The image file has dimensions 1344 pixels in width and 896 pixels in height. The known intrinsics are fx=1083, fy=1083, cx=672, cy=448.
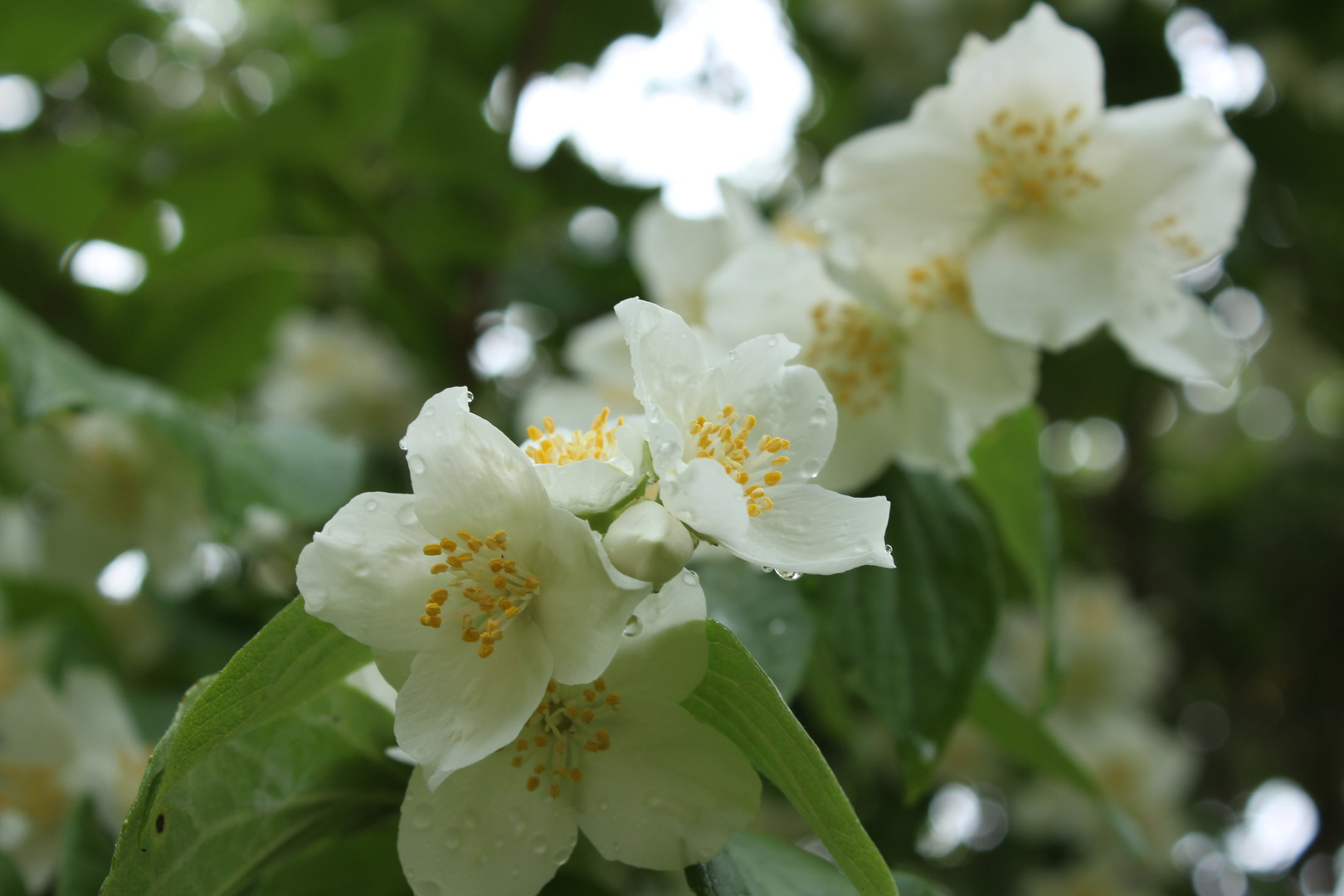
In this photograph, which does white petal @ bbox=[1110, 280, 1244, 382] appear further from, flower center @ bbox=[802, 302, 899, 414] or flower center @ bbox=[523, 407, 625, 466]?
flower center @ bbox=[523, 407, 625, 466]

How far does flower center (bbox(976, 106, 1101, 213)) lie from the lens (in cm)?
98

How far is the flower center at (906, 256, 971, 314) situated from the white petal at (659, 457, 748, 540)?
49 centimetres

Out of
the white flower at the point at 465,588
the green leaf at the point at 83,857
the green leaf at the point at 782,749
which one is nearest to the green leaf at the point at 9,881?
the green leaf at the point at 83,857

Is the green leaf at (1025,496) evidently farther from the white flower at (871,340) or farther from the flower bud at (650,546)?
the flower bud at (650,546)

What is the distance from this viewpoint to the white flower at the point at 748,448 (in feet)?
1.84

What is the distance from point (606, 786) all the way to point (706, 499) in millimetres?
210

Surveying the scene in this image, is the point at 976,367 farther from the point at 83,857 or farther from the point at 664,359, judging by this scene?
the point at 83,857

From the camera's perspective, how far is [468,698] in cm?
59

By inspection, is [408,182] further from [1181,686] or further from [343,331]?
[1181,686]

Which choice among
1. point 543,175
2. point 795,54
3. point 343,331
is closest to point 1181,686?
point 795,54

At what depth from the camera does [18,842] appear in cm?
106

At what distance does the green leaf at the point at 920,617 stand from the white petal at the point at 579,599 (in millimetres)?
379

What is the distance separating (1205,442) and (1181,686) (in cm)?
75

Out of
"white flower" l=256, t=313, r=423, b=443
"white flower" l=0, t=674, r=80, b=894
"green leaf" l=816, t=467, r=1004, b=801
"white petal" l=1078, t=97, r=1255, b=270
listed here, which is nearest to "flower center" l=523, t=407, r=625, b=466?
"green leaf" l=816, t=467, r=1004, b=801
